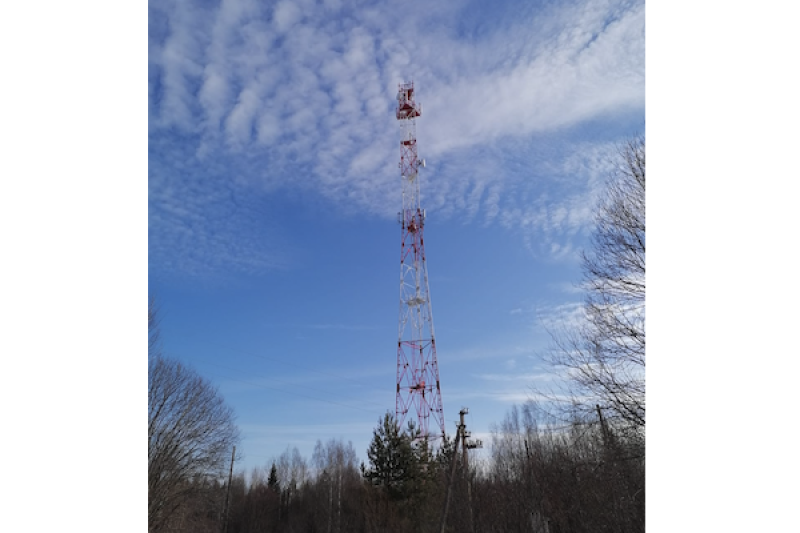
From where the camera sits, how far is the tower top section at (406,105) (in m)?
6.75

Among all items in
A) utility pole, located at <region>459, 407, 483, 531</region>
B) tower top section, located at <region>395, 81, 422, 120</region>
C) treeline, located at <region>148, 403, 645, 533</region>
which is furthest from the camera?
tower top section, located at <region>395, 81, 422, 120</region>

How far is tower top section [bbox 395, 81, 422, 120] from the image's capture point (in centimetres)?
675

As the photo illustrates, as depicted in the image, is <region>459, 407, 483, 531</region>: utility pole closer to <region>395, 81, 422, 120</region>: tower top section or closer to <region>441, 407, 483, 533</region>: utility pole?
<region>441, 407, 483, 533</region>: utility pole

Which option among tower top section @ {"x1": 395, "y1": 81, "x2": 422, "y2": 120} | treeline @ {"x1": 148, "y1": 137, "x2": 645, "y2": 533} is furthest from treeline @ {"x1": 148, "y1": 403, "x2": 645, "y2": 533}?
tower top section @ {"x1": 395, "y1": 81, "x2": 422, "y2": 120}

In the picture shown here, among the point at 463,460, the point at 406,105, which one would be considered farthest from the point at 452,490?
the point at 406,105

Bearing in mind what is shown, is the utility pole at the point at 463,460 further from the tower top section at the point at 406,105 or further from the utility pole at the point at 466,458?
the tower top section at the point at 406,105

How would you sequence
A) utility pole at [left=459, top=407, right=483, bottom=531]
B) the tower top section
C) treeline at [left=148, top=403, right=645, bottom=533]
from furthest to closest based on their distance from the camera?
the tower top section
utility pole at [left=459, top=407, right=483, bottom=531]
treeline at [left=148, top=403, right=645, bottom=533]

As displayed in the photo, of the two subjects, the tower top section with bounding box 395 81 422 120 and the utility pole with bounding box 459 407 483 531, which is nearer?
the utility pole with bounding box 459 407 483 531

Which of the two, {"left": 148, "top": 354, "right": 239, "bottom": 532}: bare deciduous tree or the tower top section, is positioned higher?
the tower top section
